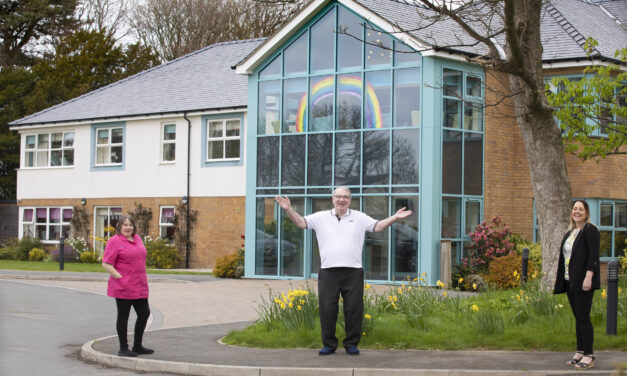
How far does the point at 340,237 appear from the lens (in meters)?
9.73

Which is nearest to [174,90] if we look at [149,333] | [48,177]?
[48,177]

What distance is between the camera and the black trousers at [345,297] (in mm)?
9719

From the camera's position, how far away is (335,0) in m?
21.9

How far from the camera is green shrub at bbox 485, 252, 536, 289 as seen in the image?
1892cm

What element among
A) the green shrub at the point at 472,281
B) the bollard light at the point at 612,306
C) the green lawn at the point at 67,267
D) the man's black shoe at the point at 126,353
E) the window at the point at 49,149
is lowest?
the green lawn at the point at 67,267

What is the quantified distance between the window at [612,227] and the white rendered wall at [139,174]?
1140cm

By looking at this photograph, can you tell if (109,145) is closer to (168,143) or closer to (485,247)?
(168,143)

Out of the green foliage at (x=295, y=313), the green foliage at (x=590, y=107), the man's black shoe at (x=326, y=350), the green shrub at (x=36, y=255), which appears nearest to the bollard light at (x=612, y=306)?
the man's black shoe at (x=326, y=350)

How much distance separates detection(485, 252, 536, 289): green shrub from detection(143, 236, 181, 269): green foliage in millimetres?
12840

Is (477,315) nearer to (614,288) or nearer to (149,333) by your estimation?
(614,288)

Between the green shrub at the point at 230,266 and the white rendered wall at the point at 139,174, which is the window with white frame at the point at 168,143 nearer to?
the white rendered wall at the point at 139,174

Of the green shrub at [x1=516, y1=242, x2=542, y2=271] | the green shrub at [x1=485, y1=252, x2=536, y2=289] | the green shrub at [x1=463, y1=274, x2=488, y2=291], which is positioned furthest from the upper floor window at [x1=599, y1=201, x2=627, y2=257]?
the green shrub at [x1=463, y1=274, x2=488, y2=291]

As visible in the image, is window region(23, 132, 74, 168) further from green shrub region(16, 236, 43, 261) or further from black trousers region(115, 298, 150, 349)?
black trousers region(115, 298, 150, 349)

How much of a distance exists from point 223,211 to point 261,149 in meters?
5.97
